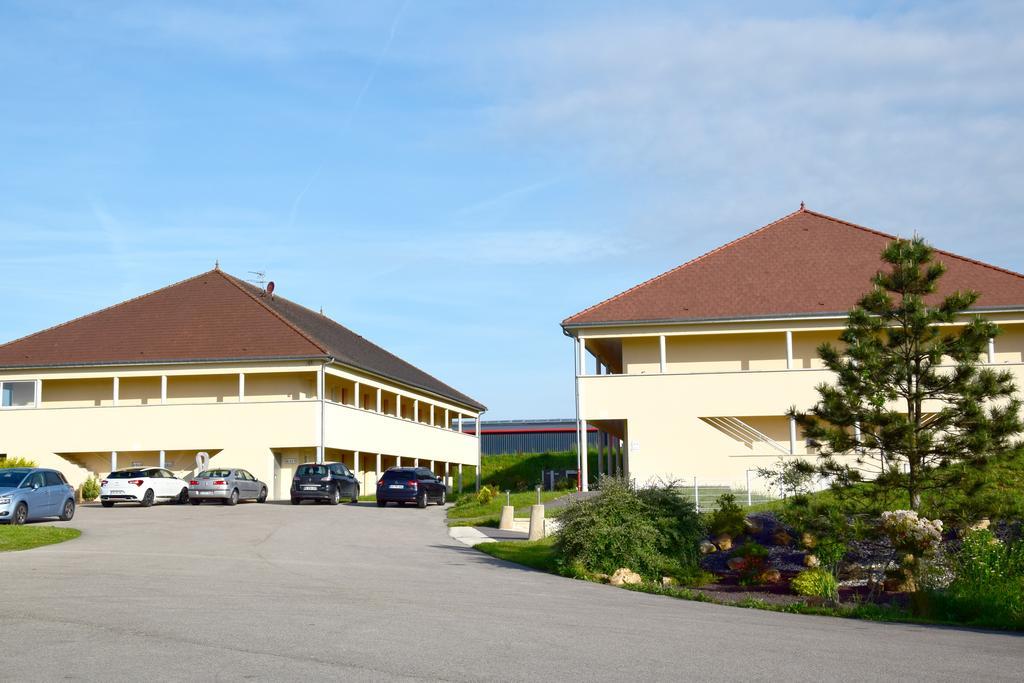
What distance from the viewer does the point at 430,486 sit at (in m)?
40.2

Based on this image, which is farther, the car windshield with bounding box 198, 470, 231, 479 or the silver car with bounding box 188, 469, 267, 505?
the car windshield with bounding box 198, 470, 231, 479

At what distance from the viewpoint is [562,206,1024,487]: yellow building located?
3794 cm

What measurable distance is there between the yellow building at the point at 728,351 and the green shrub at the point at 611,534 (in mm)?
18717

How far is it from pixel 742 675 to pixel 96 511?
97.5 ft

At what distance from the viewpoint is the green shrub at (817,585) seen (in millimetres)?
15594

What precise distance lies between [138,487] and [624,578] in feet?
79.0

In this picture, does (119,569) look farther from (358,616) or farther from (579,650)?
(579,650)

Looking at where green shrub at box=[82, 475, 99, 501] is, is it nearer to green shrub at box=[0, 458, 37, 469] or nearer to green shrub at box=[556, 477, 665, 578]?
green shrub at box=[0, 458, 37, 469]

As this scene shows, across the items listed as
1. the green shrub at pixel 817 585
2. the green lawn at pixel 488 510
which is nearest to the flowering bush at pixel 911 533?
the green shrub at pixel 817 585

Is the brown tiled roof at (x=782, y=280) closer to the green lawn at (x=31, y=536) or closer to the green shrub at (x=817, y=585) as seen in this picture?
the green lawn at (x=31, y=536)

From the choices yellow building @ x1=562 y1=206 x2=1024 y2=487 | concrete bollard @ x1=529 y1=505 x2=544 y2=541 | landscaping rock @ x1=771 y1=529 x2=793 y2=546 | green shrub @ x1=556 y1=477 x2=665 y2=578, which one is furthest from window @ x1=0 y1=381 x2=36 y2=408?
landscaping rock @ x1=771 y1=529 x2=793 y2=546

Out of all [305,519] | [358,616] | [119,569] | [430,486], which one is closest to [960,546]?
[358,616]

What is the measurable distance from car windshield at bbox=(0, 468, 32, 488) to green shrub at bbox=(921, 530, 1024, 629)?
2222 centimetres

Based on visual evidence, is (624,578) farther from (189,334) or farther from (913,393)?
(189,334)
